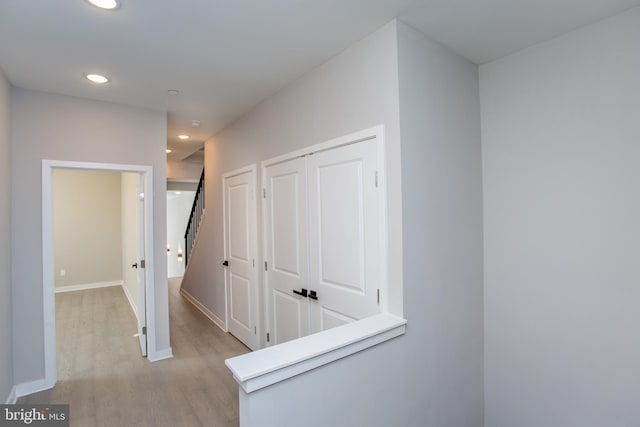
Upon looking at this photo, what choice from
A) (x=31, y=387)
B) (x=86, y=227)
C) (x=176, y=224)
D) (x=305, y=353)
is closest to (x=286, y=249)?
(x=305, y=353)

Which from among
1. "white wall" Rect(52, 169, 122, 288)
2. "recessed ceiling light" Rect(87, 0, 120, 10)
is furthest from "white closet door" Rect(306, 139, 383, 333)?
"white wall" Rect(52, 169, 122, 288)

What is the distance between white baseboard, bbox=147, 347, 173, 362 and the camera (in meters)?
3.38

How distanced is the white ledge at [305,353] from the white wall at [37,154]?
8.70 ft

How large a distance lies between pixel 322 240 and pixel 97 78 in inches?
92.6

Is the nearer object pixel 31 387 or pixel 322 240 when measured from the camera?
pixel 322 240

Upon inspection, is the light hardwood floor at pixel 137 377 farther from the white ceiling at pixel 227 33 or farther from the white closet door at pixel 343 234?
the white ceiling at pixel 227 33

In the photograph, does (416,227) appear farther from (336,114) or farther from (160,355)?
(160,355)

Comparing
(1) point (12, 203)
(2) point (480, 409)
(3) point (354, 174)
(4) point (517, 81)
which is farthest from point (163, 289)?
(4) point (517, 81)

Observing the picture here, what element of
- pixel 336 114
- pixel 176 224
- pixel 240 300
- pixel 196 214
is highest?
pixel 336 114

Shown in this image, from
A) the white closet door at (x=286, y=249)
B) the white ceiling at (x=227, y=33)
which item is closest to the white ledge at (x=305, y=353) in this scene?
the white closet door at (x=286, y=249)

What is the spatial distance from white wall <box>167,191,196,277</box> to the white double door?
7668mm

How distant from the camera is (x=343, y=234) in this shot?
231 centimetres

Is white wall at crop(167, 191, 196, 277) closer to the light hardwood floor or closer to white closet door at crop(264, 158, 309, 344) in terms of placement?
the light hardwood floor

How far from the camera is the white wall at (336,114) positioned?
6.37 feet
